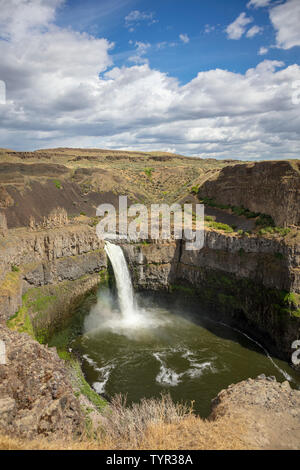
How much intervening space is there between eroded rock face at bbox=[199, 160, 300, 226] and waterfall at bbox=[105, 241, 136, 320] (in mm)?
15887

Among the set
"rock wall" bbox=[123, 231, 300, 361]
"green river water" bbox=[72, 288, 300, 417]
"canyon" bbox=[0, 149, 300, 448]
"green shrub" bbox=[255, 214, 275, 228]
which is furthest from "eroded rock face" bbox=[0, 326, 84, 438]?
"green shrub" bbox=[255, 214, 275, 228]

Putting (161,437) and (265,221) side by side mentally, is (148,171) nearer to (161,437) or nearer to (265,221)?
(265,221)

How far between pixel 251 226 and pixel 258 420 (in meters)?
23.3

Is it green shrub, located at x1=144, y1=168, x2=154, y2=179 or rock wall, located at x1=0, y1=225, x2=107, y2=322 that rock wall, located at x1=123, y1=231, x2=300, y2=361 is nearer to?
rock wall, located at x1=0, y1=225, x2=107, y2=322

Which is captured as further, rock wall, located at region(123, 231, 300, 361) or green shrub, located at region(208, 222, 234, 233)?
green shrub, located at region(208, 222, 234, 233)

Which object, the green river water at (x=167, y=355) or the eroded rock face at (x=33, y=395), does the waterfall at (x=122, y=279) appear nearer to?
the green river water at (x=167, y=355)

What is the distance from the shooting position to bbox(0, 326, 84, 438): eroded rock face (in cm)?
916

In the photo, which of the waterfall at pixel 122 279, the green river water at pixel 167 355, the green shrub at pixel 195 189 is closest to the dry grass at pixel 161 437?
the green river water at pixel 167 355

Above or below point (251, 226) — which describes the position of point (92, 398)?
below

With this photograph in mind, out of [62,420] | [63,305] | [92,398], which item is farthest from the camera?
[63,305]

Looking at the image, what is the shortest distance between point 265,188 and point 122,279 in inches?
722
